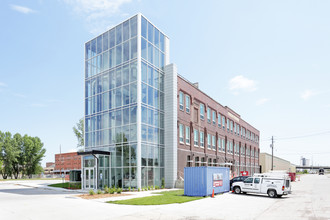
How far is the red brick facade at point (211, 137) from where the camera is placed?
37.1 meters

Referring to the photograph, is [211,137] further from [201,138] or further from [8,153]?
[8,153]

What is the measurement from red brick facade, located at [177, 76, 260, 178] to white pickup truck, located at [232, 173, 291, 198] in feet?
30.5

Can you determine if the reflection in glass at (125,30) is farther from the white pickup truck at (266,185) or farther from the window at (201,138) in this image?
the white pickup truck at (266,185)

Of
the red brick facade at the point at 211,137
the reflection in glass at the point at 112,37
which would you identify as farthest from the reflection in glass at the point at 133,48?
the red brick facade at the point at 211,137

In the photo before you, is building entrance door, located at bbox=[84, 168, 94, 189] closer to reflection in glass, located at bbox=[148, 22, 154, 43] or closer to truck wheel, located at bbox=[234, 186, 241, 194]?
truck wheel, located at bbox=[234, 186, 241, 194]

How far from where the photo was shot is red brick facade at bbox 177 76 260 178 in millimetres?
37062

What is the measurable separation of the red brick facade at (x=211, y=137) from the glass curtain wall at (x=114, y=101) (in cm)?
699

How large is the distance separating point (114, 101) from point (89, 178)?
28.8ft

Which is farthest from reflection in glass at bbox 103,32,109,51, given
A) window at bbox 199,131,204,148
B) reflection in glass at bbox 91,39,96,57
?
window at bbox 199,131,204,148

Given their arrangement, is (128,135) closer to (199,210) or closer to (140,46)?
(140,46)

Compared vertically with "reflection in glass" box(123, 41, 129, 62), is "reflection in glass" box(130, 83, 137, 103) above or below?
below

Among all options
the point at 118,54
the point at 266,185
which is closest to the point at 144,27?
the point at 118,54

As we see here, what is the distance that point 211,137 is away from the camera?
151 ft

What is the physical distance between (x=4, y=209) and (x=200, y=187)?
14.0m
